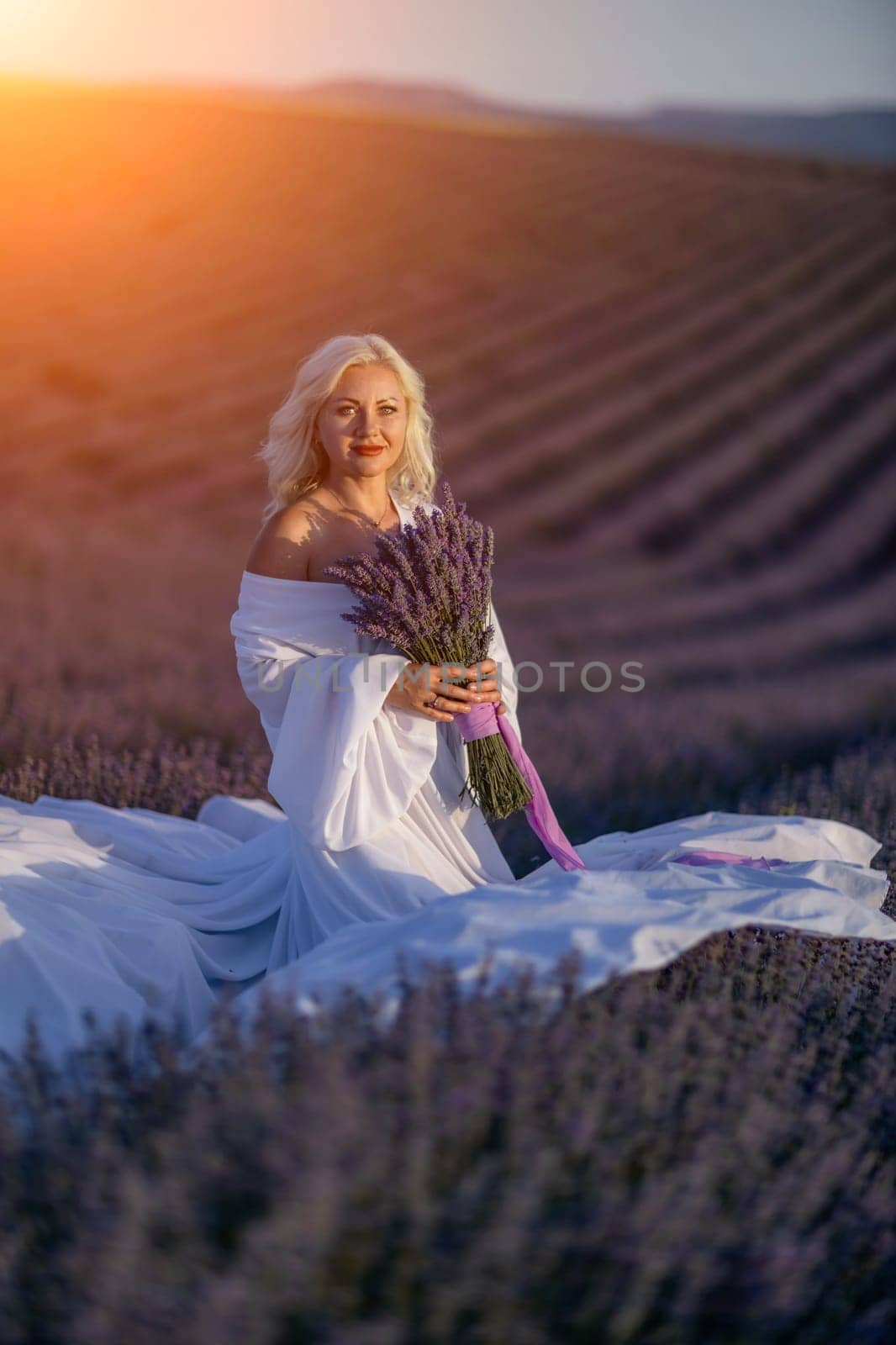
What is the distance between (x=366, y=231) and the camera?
7.36 meters

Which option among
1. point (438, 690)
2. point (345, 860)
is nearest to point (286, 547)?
point (438, 690)

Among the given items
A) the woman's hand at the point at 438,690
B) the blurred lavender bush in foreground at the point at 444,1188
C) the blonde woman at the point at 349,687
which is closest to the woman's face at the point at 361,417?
the blonde woman at the point at 349,687

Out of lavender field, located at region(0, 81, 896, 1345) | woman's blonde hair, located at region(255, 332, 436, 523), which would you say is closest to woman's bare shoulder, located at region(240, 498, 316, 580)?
woman's blonde hair, located at region(255, 332, 436, 523)

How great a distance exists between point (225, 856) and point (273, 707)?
1.97 feet

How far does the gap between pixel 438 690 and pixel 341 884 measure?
0.42 m

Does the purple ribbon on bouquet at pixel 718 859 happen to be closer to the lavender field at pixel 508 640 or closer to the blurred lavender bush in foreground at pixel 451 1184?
the lavender field at pixel 508 640

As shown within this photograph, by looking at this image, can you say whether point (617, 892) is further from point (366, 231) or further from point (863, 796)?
point (366, 231)

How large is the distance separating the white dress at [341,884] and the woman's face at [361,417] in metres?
0.18

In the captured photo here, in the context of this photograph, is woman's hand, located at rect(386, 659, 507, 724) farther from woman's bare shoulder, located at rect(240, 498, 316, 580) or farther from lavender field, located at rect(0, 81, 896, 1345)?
lavender field, located at rect(0, 81, 896, 1345)

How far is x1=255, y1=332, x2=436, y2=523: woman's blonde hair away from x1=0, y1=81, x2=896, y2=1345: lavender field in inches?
45.7

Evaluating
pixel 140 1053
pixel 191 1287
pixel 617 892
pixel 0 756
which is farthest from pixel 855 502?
pixel 191 1287

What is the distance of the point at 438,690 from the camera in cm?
241

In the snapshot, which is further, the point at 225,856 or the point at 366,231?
the point at 366,231

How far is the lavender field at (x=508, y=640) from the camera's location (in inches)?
43.9
